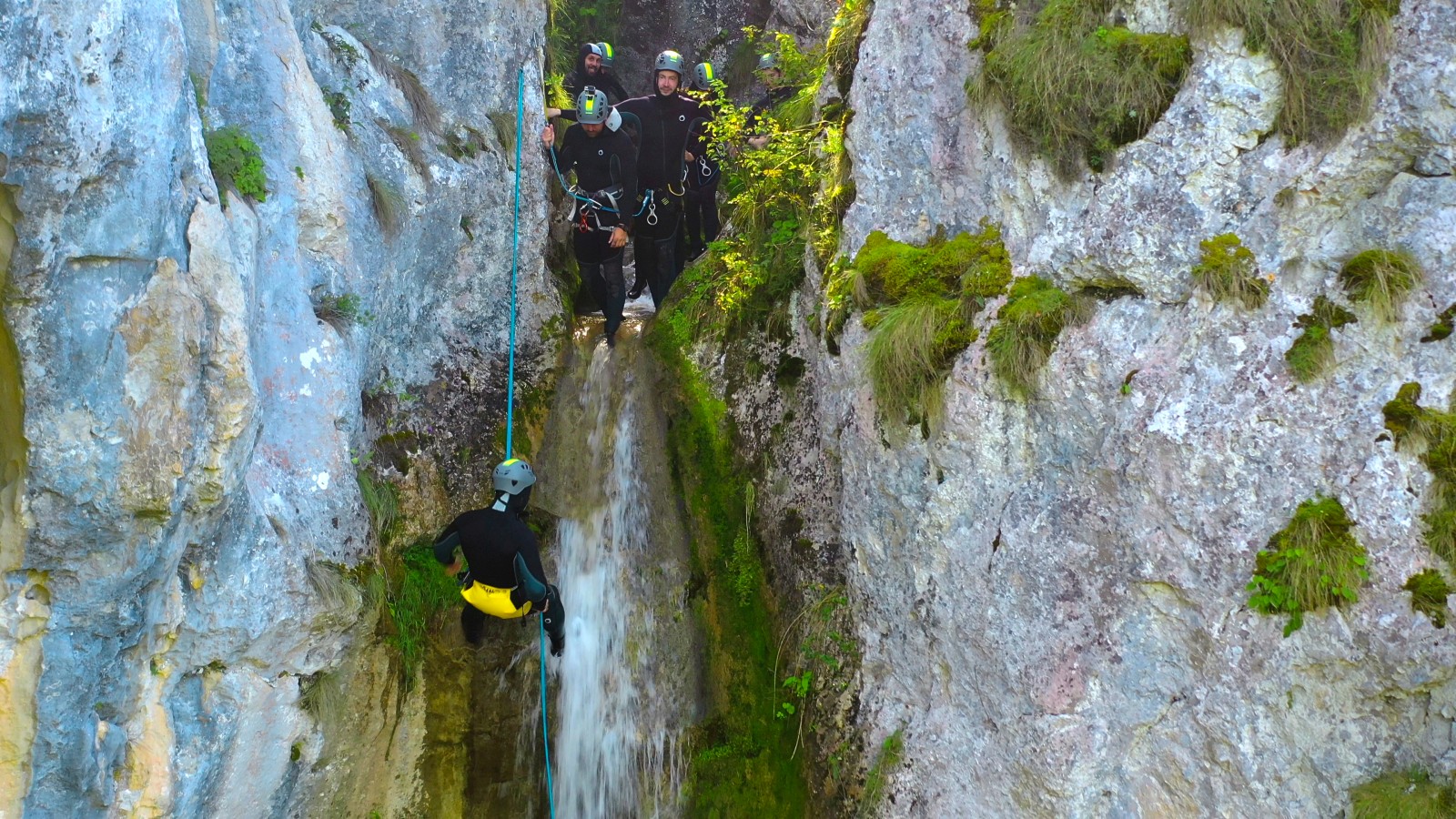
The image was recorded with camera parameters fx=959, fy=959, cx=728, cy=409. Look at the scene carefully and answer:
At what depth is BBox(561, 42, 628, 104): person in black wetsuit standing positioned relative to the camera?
9.53 meters

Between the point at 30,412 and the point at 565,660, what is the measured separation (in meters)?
4.04

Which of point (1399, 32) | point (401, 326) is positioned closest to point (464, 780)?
point (401, 326)

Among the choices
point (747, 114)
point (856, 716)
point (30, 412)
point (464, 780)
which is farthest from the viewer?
point (747, 114)

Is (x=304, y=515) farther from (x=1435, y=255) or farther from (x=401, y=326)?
(x=1435, y=255)

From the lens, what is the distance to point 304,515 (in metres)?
6.07

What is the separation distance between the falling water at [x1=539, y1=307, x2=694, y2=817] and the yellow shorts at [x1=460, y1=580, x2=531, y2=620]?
52.5 inches

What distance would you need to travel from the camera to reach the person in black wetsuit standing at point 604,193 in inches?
324

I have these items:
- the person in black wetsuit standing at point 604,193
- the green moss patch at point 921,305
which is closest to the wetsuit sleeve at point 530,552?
the green moss patch at point 921,305

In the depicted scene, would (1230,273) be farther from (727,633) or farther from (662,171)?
(662,171)

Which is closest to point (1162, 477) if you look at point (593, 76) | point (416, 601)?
point (416, 601)

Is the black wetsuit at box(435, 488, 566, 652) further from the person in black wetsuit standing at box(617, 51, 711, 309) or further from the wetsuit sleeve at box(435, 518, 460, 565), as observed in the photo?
the person in black wetsuit standing at box(617, 51, 711, 309)

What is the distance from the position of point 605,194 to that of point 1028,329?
4.30 m

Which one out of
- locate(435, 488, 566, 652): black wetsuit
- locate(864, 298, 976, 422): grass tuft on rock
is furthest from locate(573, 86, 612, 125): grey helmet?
locate(864, 298, 976, 422): grass tuft on rock

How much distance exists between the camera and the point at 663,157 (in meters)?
8.95
